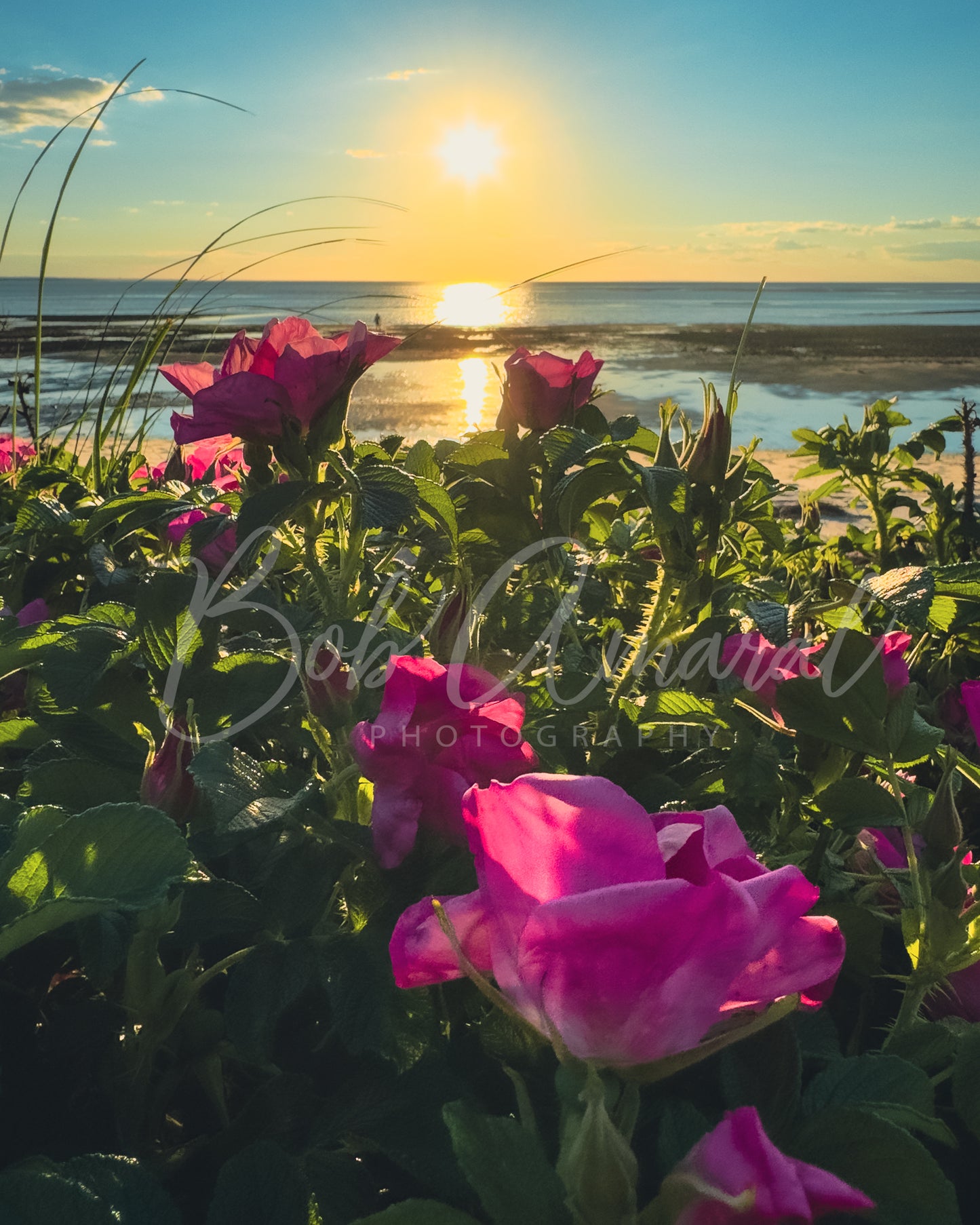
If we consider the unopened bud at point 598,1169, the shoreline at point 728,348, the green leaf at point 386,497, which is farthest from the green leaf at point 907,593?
the shoreline at point 728,348

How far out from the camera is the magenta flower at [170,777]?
0.63 metres

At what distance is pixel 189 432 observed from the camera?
895 millimetres

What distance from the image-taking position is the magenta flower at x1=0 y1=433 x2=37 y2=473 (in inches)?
76.1

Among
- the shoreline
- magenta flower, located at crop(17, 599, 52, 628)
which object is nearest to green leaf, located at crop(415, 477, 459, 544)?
magenta flower, located at crop(17, 599, 52, 628)


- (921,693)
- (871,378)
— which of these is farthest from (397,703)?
(871,378)

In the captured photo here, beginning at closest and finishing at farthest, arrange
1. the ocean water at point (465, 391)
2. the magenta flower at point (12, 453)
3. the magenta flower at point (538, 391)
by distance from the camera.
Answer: the magenta flower at point (538, 391) → the magenta flower at point (12, 453) → the ocean water at point (465, 391)

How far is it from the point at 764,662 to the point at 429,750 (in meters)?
0.38

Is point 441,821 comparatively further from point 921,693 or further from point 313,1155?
point 921,693

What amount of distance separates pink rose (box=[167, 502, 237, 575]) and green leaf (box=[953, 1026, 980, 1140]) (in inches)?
29.7

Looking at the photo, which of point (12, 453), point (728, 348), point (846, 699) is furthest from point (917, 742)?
point (728, 348)

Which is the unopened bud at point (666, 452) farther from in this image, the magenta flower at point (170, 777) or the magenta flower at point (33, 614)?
the magenta flower at point (33, 614)

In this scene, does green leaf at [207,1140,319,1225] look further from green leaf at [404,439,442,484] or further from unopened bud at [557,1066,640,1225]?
green leaf at [404,439,442,484]

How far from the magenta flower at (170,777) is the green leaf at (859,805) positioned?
0.45m

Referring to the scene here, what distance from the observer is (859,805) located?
0.68m
